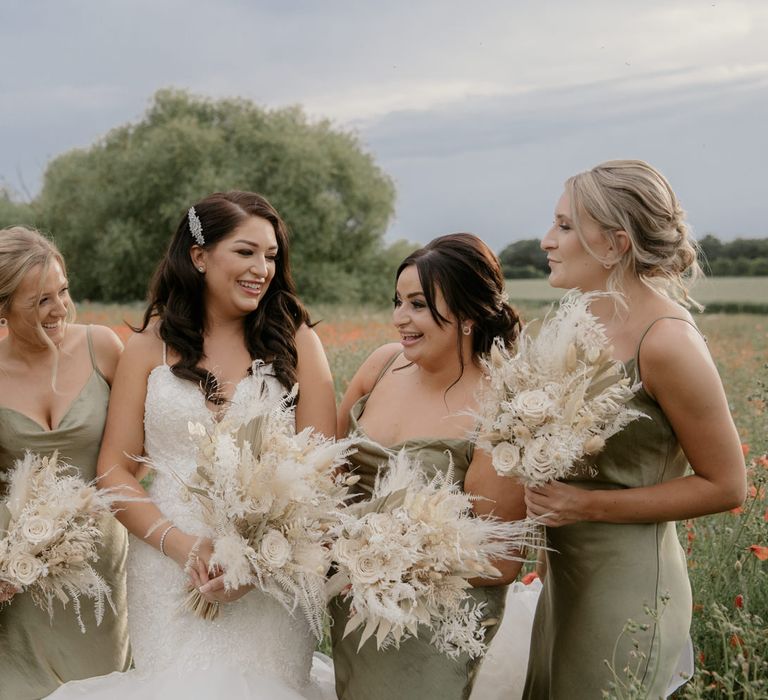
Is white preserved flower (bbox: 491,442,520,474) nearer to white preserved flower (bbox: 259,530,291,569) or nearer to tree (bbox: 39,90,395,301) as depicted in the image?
white preserved flower (bbox: 259,530,291,569)

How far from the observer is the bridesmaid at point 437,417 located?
402cm

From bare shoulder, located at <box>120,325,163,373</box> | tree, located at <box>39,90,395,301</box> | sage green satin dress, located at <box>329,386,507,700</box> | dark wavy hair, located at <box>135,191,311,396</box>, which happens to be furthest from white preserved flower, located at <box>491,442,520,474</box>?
tree, located at <box>39,90,395,301</box>

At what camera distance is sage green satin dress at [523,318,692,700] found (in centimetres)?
390

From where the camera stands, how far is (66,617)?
16.1ft

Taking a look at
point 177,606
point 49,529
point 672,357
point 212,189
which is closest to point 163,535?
point 177,606

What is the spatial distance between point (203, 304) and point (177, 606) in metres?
1.47

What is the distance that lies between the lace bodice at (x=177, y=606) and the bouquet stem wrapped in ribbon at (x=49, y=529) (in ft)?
0.92

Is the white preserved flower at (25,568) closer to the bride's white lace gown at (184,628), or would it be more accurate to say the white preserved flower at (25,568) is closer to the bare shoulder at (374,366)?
the bride's white lace gown at (184,628)

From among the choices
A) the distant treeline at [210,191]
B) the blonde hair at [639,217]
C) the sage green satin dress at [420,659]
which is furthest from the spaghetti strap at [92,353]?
the distant treeline at [210,191]

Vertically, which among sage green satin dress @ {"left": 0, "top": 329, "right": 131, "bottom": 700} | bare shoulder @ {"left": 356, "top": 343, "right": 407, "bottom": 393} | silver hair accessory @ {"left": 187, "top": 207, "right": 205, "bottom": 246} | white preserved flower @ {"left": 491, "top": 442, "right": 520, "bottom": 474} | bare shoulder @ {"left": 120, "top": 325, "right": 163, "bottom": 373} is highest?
silver hair accessory @ {"left": 187, "top": 207, "right": 205, "bottom": 246}

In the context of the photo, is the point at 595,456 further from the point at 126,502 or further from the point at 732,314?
the point at 732,314

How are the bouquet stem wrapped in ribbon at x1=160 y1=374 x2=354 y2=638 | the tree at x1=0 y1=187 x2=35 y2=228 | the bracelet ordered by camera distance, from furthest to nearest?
the tree at x1=0 y1=187 x2=35 y2=228 < the bracelet < the bouquet stem wrapped in ribbon at x1=160 y1=374 x2=354 y2=638

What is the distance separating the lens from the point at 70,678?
4891 mm

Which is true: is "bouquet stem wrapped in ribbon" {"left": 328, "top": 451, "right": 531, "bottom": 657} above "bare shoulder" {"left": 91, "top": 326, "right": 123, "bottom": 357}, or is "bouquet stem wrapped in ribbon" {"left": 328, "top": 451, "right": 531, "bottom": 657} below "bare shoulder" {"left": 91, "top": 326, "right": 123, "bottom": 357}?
below
